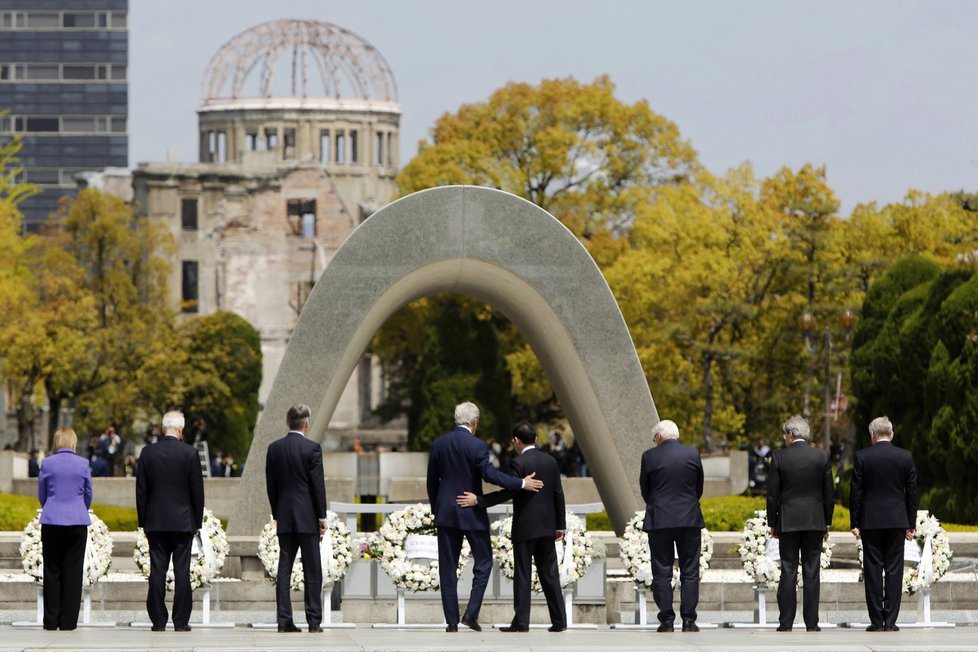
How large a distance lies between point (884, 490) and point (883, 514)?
192 millimetres

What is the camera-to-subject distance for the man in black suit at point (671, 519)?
54.4 ft

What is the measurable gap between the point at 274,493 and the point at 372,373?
7608cm

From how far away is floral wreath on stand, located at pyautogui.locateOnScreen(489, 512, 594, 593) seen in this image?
17703mm

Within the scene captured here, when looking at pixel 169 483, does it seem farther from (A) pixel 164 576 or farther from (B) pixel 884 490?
(B) pixel 884 490

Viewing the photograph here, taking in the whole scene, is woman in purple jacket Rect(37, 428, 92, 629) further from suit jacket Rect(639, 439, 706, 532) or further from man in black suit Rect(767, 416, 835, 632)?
man in black suit Rect(767, 416, 835, 632)

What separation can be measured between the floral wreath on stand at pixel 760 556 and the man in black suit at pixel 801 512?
3.58 feet

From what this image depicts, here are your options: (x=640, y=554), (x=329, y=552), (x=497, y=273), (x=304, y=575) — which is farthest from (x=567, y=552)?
(x=497, y=273)

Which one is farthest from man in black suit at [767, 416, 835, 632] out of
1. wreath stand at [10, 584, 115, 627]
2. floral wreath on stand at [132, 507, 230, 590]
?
wreath stand at [10, 584, 115, 627]

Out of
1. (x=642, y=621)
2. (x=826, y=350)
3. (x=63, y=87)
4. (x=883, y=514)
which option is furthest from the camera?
(x=63, y=87)

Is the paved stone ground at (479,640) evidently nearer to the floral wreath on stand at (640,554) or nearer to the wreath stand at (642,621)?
the wreath stand at (642,621)

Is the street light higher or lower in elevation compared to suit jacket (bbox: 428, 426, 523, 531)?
higher

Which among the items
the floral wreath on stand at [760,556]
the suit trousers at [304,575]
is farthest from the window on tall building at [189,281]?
the suit trousers at [304,575]

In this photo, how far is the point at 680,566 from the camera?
54.8ft

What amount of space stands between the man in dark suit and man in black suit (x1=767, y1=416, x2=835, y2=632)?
6.56ft
